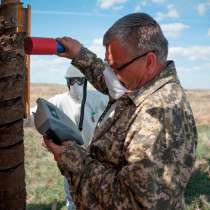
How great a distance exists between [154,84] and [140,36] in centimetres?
28

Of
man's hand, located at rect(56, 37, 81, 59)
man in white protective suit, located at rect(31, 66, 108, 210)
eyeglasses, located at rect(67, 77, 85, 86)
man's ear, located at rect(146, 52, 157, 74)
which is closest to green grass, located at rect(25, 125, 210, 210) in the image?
man in white protective suit, located at rect(31, 66, 108, 210)

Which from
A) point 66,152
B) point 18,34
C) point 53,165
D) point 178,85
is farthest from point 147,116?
point 53,165

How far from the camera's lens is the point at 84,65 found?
3.58 m

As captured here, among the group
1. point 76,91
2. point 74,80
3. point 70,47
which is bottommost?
point 76,91

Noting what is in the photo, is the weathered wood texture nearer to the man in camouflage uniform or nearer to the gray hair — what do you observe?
the man in camouflage uniform

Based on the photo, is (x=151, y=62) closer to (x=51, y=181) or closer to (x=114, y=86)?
(x=114, y=86)

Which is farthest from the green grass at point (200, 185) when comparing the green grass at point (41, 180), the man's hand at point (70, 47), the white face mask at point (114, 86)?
the white face mask at point (114, 86)

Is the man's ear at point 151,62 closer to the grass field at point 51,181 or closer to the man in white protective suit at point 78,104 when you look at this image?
the man in white protective suit at point 78,104

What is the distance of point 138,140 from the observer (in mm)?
2441

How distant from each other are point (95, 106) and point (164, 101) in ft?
13.7

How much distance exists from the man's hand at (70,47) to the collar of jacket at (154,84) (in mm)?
952

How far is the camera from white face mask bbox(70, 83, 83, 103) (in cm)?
659

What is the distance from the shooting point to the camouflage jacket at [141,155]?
2422 mm

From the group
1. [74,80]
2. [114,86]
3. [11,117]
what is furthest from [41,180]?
[114,86]
